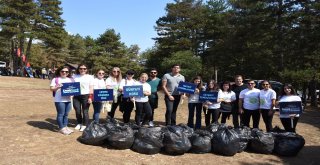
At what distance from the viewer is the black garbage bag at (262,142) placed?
755 cm

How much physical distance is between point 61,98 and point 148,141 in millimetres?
2259

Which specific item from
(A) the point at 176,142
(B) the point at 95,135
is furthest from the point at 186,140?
(B) the point at 95,135

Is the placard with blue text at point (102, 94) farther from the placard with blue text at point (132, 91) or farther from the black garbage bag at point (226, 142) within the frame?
the black garbage bag at point (226, 142)

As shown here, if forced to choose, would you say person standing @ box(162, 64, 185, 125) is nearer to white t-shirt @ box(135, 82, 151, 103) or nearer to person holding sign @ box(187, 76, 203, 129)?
person holding sign @ box(187, 76, 203, 129)

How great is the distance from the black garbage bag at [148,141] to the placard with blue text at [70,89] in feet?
5.76

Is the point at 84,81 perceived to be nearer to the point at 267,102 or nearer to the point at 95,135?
the point at 95,135

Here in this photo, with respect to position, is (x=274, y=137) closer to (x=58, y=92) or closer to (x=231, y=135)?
(x=231, y=135)

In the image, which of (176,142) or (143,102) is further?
(143,102)

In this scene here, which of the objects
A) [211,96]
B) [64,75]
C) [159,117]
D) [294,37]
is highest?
[294,37]

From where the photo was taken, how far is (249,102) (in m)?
8.59

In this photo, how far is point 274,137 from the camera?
7.74m

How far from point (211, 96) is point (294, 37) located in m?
15.0

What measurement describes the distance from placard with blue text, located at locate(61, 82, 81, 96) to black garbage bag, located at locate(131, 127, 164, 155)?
1756mm

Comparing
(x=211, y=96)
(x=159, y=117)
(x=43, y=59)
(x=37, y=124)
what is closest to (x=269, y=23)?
(x=159, y=117)
